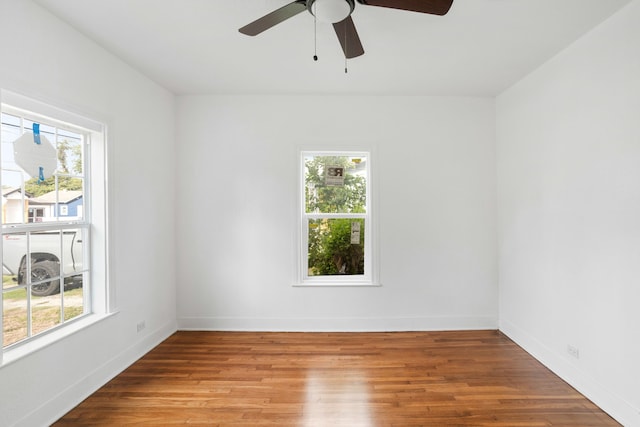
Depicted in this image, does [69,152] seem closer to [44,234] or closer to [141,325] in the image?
[44,234]

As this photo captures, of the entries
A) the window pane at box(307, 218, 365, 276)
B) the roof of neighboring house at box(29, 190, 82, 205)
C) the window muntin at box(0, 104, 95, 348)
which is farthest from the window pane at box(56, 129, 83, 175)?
the window pane at box(307, 218, 365, 276)

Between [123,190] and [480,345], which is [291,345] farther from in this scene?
Result: [123,190]

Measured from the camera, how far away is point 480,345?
3.16 meters

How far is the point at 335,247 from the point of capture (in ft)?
12.2

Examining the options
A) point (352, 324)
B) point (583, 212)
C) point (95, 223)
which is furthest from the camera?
point (352, 324)

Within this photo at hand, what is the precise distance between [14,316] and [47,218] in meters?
0.65

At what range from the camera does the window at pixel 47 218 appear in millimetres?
1927

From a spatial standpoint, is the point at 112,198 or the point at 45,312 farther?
the point at 112,198

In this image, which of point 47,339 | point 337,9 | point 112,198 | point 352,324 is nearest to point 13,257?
point 47,339

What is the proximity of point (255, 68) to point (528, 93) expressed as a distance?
8.53 feet

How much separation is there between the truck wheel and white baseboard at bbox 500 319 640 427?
3.96m

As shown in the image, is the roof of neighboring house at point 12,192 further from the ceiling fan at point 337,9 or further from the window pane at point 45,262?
the ceiling fan at point 337,9

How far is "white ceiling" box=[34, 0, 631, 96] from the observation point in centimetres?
203

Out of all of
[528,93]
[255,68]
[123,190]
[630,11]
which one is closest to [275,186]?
[255,68]
